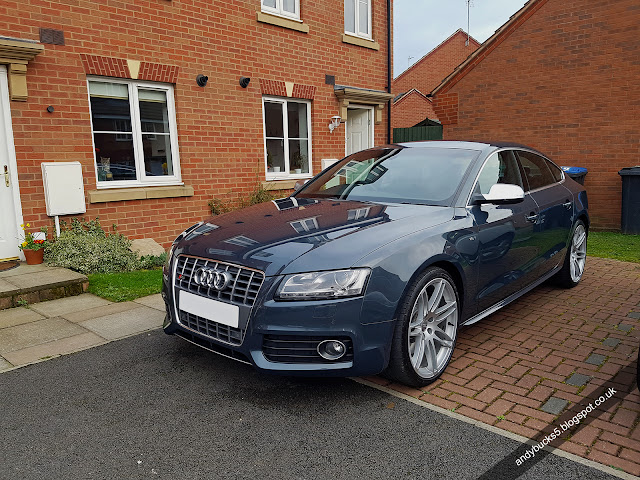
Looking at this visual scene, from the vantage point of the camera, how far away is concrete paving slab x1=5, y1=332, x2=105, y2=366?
12.5 feet

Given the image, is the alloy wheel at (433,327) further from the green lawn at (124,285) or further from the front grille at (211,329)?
the green lawn at (124,285)

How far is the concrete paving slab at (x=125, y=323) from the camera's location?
14.3 ft

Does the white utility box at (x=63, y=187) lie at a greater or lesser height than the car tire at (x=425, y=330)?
greater

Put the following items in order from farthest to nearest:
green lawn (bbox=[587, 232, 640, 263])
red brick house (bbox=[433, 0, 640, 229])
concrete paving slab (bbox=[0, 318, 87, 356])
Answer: red brick house (bbox=[433, 0, 640, 229]) < green lawn (bbox=[587, 232, 640, 263]) < concrete paving slab (bbox=[0, 318, 87, 356])

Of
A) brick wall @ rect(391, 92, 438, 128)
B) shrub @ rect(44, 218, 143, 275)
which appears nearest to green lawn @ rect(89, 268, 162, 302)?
shrub @ rect(44, 218, 143, 275)

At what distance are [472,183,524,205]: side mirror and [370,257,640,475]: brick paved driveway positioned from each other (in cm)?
114

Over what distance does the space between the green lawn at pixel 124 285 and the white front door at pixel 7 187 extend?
49.6 inches

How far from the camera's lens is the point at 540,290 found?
5508mm

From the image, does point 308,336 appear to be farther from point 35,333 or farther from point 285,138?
point 285,138

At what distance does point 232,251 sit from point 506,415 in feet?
6.11

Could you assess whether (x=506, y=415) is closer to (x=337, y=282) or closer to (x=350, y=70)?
(x=337, y=282)

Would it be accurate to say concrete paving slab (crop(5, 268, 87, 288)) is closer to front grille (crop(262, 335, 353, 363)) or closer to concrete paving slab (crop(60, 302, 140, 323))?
concrete paving slab (crop(60, 302, 140, 323))

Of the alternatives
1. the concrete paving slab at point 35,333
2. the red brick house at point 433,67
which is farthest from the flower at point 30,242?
the red brick house at point 433,67

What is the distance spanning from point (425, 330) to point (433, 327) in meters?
0.08
